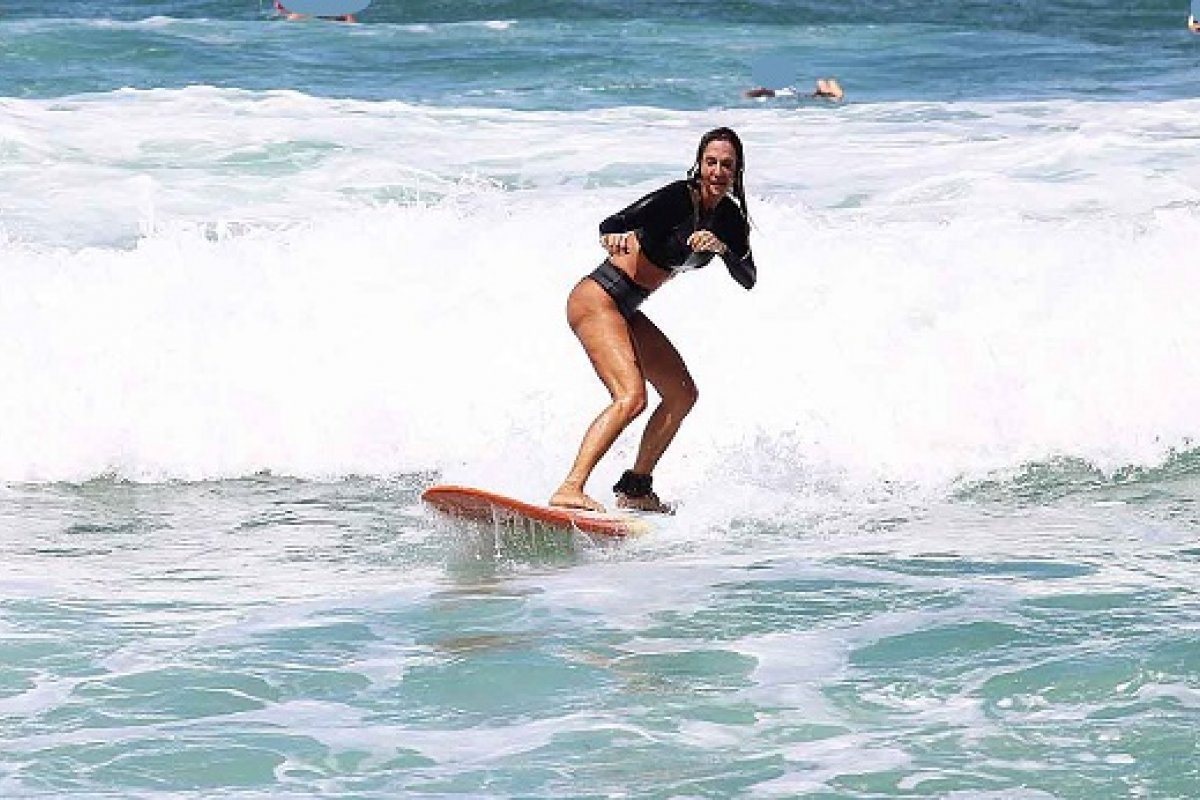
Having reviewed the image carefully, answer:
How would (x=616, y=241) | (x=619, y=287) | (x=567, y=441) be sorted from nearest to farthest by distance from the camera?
1. (x=616, y=241)
2. (x=619, y=287)
3. (x=567, y=441)

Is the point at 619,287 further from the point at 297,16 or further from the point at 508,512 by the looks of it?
the point at 297,16

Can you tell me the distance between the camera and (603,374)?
8281 mm

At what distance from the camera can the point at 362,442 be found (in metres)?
10.9

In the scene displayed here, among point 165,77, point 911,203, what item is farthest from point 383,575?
point 165,77

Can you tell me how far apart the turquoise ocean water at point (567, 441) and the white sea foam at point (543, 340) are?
28mm

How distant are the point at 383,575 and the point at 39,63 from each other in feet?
49.0

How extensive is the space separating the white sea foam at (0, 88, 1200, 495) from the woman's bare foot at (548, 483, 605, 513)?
797mm

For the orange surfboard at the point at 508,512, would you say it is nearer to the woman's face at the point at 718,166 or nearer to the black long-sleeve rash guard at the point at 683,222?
the black long-sleeve rash guard at the point at 683,222

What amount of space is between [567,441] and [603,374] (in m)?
2.58

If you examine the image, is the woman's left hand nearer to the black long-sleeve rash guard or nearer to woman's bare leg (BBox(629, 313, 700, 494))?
the black long-sleeve rash guard

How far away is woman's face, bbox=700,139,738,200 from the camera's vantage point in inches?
313

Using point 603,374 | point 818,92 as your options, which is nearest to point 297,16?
point 818,92

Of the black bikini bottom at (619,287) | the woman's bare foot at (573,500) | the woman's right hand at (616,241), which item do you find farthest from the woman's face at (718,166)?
the woman's bare foot at (573,500)

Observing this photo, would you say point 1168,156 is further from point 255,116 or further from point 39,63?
point 39,63
